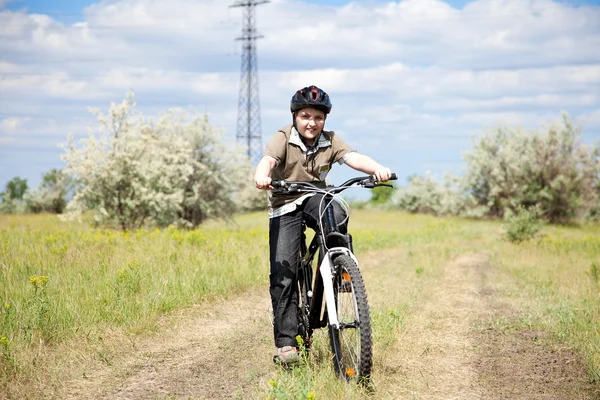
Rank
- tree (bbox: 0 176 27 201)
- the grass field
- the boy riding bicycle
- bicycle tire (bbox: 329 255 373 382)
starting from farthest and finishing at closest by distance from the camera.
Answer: tree (bbox: 0 176 27 201), the grass field, the boy riding bicycle, bicycle tire (bbox: 329 255 373 382)

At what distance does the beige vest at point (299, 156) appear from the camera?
209 inches

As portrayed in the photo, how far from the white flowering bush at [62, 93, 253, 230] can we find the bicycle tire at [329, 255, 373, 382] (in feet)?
54.8

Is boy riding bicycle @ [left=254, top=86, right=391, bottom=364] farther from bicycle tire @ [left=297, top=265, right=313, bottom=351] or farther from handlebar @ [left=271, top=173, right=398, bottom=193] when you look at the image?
handlebar @ [left=271, top=173, right=398, bottom=193]

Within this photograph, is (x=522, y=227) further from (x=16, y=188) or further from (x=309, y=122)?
(x=16, y=188)

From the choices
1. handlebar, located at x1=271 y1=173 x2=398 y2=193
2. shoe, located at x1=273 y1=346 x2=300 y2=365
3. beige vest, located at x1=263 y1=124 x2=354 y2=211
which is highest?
beige vest, located at x1=263 y1=124 x2=354 y2=211

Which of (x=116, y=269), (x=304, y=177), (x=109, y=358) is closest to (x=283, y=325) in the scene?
(x=304, y=177)

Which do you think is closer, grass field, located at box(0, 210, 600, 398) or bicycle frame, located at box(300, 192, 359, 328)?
bicycle frame, located at box(300, 192, 359, 328)

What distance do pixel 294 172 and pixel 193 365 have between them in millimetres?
2056

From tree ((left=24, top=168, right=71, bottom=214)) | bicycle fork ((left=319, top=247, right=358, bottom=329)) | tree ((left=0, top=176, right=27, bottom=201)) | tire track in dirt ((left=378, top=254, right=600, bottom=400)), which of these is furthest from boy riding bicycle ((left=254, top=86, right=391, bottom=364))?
tree ((left=0, top=176, right=27, bottom=201))

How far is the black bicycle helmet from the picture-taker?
519 centimetres

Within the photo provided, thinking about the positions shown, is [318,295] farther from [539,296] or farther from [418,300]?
[539,296]

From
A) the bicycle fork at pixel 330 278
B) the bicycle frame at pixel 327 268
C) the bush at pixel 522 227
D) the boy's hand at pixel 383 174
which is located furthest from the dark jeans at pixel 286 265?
the bush at pixel 522 227

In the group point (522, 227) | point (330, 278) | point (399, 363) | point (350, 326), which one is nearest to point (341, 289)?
point (330, 278)

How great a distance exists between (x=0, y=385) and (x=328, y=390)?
2.68 m
